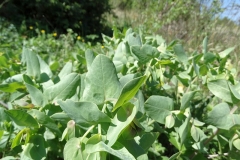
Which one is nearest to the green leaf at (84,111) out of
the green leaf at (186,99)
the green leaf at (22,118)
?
the green leaf at (22,118)

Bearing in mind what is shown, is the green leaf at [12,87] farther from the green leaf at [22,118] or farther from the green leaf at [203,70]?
the green leaf at [203,70]

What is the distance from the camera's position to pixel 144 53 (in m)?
0.84

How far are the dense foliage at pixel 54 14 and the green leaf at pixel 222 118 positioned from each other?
5334mm

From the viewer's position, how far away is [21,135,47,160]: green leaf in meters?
0.67

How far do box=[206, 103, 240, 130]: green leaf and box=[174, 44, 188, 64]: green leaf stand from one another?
0.25m

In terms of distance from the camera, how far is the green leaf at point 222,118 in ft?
2.44

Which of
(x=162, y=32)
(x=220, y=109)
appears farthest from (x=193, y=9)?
A: (x=220, y=109)

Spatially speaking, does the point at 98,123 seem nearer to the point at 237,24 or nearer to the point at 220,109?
the point at 220,109

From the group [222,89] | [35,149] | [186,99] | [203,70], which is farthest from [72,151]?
[203,70]

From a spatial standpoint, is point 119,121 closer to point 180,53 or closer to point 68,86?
point 68,86

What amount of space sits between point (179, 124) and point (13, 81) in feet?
1.76

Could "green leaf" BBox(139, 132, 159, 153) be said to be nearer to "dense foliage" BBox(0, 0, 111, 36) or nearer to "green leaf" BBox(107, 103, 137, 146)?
"green leaf" BBox(107, 103, 137, 146)

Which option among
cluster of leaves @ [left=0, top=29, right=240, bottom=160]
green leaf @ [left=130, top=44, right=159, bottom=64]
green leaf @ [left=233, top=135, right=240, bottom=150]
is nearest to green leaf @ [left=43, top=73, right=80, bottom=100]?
cluster of leaves @ [left=0, top=29, right=240, bottom=160]

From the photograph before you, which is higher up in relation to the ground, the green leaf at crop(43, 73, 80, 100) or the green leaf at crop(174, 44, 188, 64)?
the green leaf at crop(43, 73, 80, 100)
